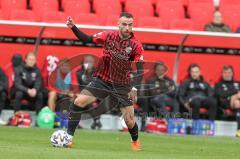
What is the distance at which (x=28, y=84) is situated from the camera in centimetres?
1625

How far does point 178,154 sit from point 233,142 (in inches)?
150

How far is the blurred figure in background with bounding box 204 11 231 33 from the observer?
17.9m

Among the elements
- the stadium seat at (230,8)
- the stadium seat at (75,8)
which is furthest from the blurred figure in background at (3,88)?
the stadium seat at (230,8)

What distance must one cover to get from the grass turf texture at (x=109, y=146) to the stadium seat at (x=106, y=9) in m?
4.09

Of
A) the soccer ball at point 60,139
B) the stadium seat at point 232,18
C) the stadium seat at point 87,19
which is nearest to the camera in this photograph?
the soccer ball at point 60,139

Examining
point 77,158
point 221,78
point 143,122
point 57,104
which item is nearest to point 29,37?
point 57,104

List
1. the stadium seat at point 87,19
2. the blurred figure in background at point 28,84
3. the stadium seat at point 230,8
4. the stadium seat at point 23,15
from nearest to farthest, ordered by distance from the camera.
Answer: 1. the blurred figure in background at point 28,84
2. the stadium seat at point 23,15
3. the stadium seat at point 87,19
4. the stadium seat at point 230,8

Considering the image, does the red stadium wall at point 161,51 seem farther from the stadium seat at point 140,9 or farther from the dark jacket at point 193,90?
the stadium seat at point 140,9

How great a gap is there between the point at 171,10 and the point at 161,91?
3205 millimetres

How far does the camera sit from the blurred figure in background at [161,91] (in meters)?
16.4

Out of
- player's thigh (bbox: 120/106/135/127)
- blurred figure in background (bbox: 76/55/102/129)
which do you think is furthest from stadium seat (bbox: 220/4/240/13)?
player's thigh (bbox: 120/106/135/127)

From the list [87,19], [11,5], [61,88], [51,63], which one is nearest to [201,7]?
[87,19]

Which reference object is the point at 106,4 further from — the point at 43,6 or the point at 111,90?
the point at 111,90

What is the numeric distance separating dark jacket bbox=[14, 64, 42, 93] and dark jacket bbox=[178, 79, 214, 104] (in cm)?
324
